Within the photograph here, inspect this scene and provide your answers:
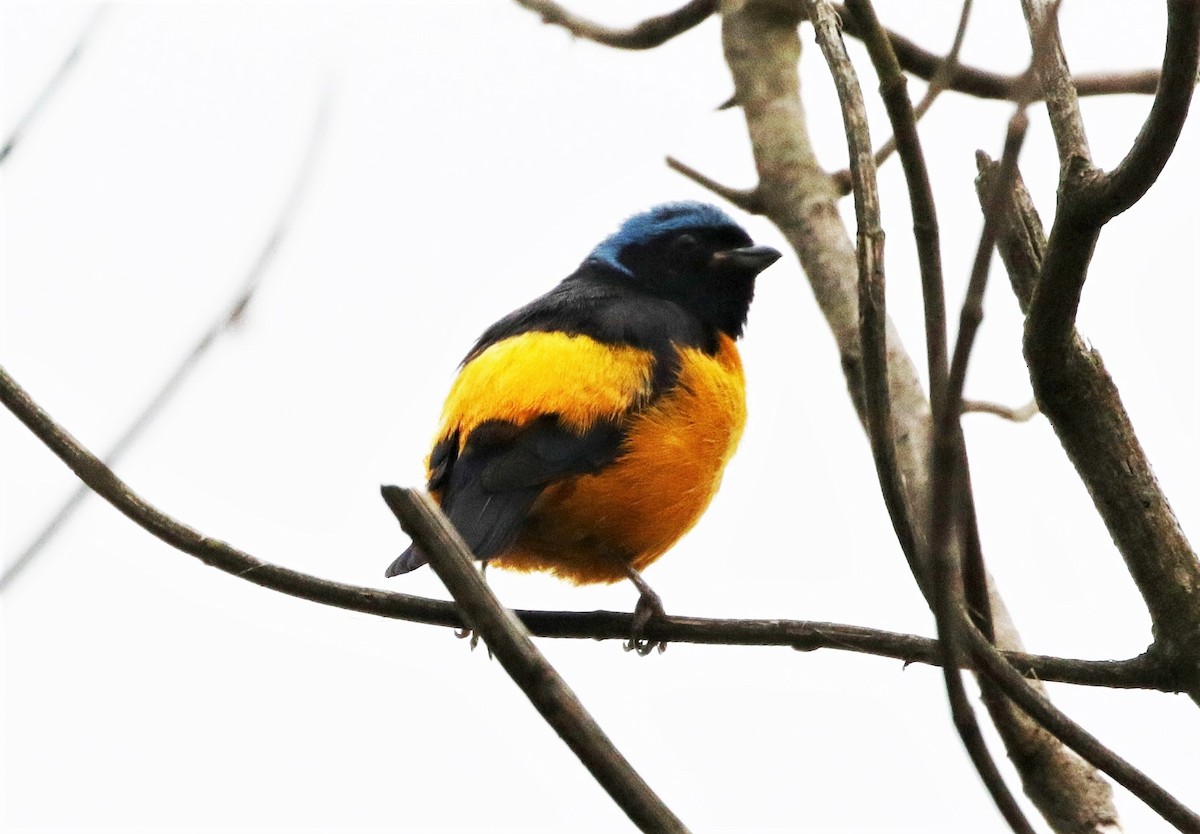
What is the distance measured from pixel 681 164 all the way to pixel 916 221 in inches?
133

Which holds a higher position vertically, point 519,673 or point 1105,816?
point 1105,816

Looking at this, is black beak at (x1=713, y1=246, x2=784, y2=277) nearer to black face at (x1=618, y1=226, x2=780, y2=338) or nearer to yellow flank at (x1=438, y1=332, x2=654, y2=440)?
black face at (x1=618, y1=226, x2=780, y2=338)

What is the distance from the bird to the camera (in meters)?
4.80

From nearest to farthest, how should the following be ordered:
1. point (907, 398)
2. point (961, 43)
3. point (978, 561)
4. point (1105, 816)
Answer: point (961, 43), point (978, 561), point (1105, 816), point (907, 398)

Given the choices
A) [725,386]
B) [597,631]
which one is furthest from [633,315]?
[597,631]

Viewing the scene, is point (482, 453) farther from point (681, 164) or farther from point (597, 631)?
point (681, 164)

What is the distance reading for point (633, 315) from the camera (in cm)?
570

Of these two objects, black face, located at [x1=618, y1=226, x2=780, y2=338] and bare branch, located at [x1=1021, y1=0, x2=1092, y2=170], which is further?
black face, located at [x1=618, y1=226, x2=780, y2=338]

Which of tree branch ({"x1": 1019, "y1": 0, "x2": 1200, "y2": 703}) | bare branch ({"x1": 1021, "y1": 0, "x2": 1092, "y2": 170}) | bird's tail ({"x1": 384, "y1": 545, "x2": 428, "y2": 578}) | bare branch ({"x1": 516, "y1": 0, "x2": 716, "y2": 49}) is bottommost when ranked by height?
bird's tail ({"x1": 384, "y1": 545, "x2": 428, "y2": 578})

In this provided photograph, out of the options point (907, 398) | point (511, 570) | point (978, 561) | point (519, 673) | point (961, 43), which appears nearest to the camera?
point (519, 673)

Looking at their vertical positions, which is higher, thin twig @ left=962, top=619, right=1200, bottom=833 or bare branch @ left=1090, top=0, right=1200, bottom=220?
bare branch @ left=1090, top=0, right=1200, bottom=220

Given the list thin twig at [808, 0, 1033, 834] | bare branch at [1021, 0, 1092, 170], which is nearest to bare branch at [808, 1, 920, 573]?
thin twig at [808, 0, 1033, 834]

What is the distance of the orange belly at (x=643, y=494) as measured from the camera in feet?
16.6

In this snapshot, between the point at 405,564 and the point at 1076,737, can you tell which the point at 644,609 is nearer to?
the point at 405,564
